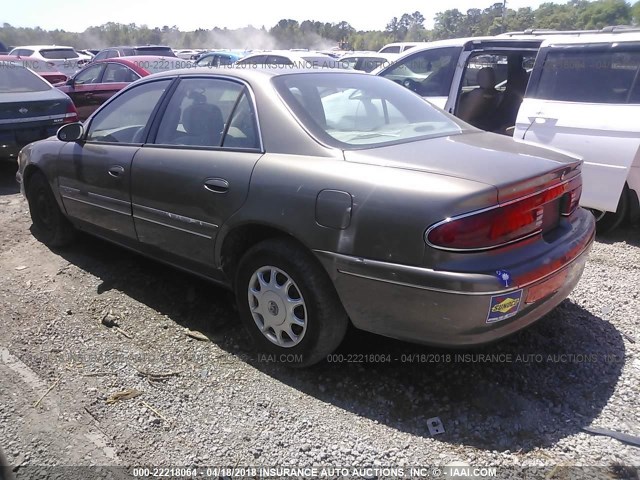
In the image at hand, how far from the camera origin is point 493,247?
2398 millimetres

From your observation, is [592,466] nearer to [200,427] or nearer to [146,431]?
[200,427]

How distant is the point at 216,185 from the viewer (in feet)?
10.2

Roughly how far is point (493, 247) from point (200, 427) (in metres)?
1.60

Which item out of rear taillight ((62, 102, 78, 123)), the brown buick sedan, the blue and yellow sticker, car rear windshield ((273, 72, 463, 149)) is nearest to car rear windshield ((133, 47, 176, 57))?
rear taillight ((62, 102, 78, 123))

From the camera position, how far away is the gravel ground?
2.42 m

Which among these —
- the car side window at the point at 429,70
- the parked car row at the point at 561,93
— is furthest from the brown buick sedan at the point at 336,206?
the car side window at the point at 429,70

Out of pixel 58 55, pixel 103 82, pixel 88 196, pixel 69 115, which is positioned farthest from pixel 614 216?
pixel 58 55

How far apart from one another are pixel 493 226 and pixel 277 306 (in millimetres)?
1221

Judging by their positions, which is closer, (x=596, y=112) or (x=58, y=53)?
(x=596, y=112)

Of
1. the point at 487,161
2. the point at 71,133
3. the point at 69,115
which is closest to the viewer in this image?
the point at 487,161

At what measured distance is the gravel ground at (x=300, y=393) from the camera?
95.1 inches

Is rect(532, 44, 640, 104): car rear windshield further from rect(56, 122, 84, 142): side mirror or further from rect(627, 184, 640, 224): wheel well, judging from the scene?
rect(56, 122, 84, 142): side mirror

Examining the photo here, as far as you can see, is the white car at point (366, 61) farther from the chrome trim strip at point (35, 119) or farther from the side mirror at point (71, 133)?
the side mirror at point (71, 133)

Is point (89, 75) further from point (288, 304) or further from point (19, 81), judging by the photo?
point (288, 304)
